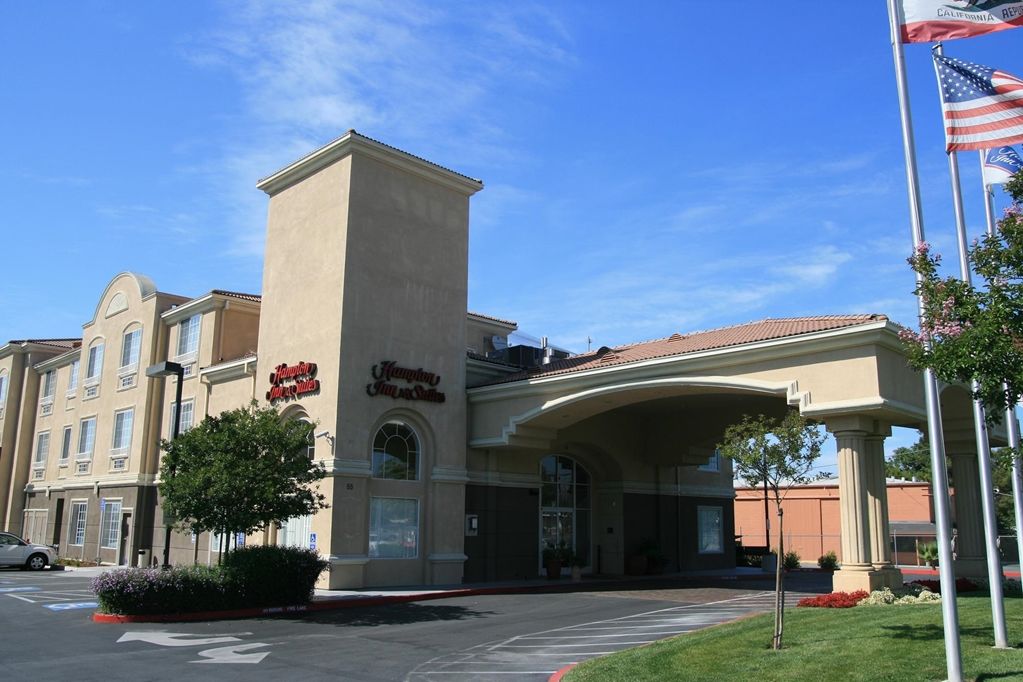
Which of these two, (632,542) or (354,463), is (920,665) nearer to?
(354,463)

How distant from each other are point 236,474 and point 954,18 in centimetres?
1623

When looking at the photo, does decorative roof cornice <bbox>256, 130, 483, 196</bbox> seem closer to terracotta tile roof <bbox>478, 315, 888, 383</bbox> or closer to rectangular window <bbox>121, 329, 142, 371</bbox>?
terracotta tile roof <bbox>478, 315, 888, 383</bbox>

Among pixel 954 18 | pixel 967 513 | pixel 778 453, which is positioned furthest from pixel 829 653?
pixel 967 513

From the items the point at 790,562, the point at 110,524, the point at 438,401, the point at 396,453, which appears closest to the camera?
the point at 396,453

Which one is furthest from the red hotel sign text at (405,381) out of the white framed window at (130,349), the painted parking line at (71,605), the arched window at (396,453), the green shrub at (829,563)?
the green shrub at (829,563)

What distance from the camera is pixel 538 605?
21594 millimetres

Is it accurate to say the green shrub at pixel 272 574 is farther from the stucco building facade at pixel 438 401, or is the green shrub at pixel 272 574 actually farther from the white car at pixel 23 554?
the white car at pixel 23 554

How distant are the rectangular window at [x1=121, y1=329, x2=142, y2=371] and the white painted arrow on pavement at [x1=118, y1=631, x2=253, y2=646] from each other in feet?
75.3

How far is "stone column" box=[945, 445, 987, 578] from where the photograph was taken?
2472 cm

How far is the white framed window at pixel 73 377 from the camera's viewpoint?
140 ft

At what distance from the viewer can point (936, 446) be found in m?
10.6

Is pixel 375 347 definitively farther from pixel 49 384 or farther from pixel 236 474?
pixel 49 384

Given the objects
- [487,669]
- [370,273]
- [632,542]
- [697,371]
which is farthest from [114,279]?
[487,669]

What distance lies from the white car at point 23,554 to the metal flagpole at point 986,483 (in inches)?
1323
